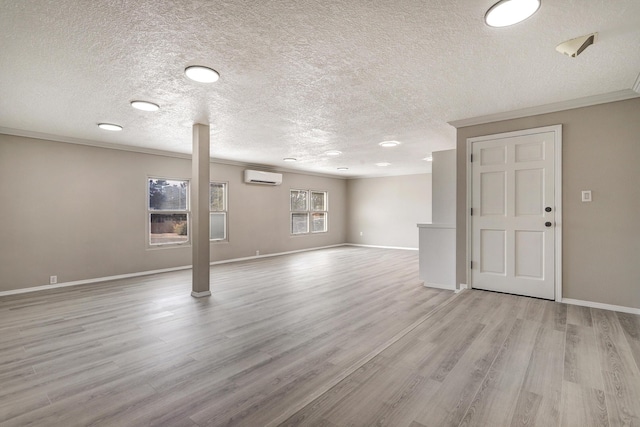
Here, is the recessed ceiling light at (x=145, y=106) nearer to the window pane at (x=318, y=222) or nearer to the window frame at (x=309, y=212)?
the window frame at (x=309, y=212)

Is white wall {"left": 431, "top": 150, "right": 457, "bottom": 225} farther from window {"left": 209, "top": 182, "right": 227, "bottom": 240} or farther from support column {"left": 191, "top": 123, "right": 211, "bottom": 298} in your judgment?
window {"left": 209, "top": 182, "right": 227, "bottom": 240}

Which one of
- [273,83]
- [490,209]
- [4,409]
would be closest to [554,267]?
[490,209]

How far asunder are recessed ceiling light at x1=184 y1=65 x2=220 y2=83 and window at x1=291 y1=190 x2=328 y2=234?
6.36 m

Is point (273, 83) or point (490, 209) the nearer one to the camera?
point (273, 83)

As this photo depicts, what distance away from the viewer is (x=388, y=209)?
10.1 meters

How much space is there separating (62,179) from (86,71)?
10.4ft

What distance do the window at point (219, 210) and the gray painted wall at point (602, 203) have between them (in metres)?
6.21

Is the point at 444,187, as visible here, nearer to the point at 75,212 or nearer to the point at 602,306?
the point at 602,306

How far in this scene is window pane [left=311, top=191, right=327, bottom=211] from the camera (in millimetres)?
9867

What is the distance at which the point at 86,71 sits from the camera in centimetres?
267

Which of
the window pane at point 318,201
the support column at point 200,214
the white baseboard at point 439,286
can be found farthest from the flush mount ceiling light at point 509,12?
the window pane at point 318,201

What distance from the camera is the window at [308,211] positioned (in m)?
9.23

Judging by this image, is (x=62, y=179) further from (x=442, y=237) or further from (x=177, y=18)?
(x=442, y=237)

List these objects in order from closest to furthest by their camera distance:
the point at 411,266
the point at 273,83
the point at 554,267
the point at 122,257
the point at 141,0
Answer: the point at 141,0, the point at 273,83, the point at 554,267, the point at 122,257, the point at 411,266
